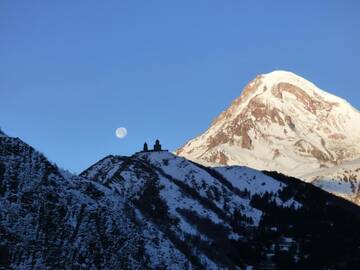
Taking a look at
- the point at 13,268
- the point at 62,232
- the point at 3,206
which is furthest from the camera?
the point at 62,232

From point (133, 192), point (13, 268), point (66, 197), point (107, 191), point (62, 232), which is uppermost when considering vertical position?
point (133, 192)

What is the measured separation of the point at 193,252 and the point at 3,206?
64.5m

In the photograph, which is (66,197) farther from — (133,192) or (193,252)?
(133,192)

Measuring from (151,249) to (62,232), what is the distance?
23.9 metres

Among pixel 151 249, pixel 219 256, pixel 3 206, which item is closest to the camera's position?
pixel 3 206

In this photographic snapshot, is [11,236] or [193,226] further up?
[193,226]

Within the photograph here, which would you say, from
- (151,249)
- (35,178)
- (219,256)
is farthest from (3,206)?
(219,256)

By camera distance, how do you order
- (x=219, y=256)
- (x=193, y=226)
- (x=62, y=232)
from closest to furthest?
(x=62, y=232), (x=219, y=256), (x=193, y=226)

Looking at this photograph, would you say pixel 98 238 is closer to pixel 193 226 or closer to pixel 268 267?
pixel 193 226

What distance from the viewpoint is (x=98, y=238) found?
103 metres

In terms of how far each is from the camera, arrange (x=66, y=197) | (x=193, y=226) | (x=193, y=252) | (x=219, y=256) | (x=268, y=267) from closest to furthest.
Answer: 1. (x=66, y=197)
2. (x=193, y=252)
3. (x=219, y=256)
4. (x=193, y=226)
5. (x=268, y=267)

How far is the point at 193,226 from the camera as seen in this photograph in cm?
18400

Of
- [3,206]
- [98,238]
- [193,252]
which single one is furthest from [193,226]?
[3,206]

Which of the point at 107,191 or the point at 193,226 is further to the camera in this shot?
the point at 193,226
